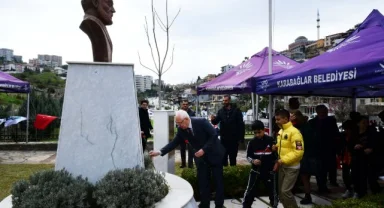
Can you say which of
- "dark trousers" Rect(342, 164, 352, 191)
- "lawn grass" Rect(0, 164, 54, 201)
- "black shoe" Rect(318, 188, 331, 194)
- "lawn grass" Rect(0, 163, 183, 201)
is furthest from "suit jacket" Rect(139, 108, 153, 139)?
"dark trousers" Rect(342, 164, 352, 191)

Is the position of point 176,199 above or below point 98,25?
below

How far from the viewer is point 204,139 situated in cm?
513

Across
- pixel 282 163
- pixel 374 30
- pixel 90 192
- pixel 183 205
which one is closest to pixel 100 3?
pixel 90 192

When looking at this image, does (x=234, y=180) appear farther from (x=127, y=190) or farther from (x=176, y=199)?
(x=127, y=190)

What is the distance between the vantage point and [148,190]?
3.45 meters

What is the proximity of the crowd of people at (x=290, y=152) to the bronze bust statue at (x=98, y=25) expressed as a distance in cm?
137

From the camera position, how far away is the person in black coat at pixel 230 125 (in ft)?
24.9

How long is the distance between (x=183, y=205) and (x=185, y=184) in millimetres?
1012

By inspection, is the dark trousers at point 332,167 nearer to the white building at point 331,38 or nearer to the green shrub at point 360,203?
the green shrub at point 360,203

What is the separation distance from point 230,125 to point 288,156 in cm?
310

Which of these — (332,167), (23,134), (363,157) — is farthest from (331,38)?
(363,157)

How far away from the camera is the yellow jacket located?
14.8 feet

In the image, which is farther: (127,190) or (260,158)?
(260,158)

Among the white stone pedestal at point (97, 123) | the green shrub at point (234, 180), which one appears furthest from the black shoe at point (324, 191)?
the white stone pedestal at point (97, 123)
